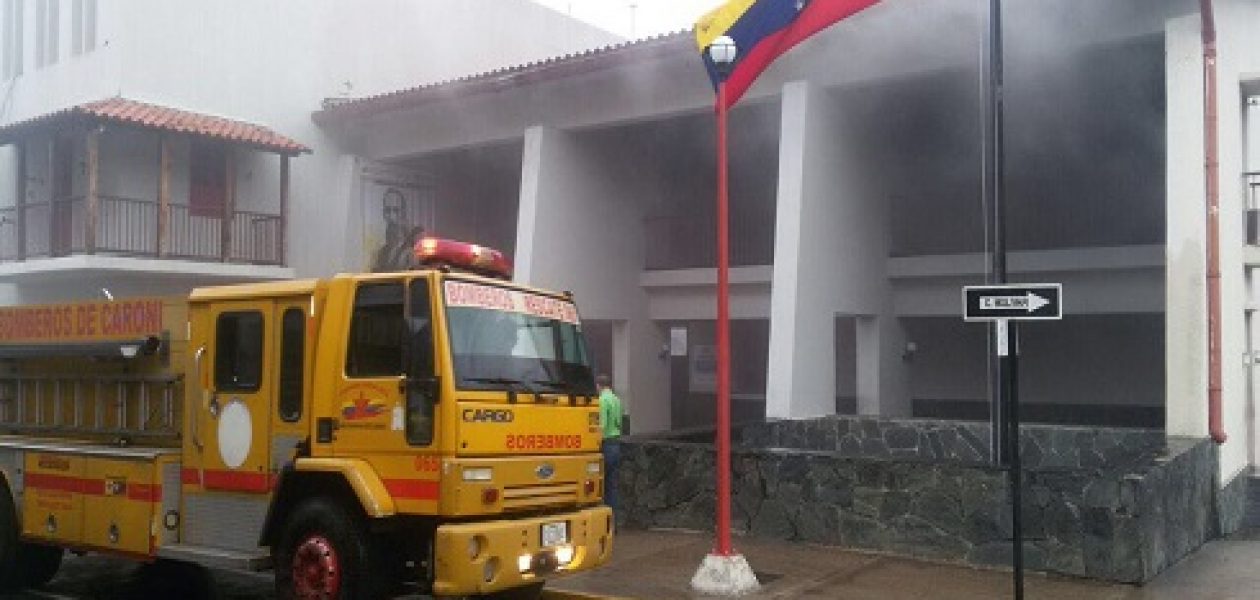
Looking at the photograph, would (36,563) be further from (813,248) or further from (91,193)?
(813,248)

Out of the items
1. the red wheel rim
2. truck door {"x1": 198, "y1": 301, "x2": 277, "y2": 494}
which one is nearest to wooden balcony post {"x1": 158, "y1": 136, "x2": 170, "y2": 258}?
truck door {"x1": 198, "y1": 301, "x2": 277, "y2": 494}

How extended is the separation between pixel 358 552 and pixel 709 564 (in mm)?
2714

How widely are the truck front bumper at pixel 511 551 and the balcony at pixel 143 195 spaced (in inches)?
407

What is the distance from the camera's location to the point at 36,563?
8.91 metres

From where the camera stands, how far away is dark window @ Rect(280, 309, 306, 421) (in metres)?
7.17

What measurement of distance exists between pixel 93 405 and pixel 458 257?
3.43m

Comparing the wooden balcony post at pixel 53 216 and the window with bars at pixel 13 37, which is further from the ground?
the window with bars at pixel 13 37

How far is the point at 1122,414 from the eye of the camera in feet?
49.9

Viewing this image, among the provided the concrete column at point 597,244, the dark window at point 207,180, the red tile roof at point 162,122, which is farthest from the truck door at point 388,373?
the dark window at point 207,180

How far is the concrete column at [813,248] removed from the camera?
500 inches

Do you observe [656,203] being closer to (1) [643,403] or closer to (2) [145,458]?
(1) [643,403]

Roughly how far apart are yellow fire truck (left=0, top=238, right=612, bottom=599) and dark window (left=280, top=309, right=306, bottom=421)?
0.04ft

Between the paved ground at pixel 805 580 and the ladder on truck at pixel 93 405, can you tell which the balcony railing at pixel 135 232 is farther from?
the paved ground at pixel 805 580

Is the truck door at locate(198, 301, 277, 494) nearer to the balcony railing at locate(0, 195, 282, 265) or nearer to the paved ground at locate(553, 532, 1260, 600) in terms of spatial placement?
the paved ground at locate(553, 532, 1260, 600)
